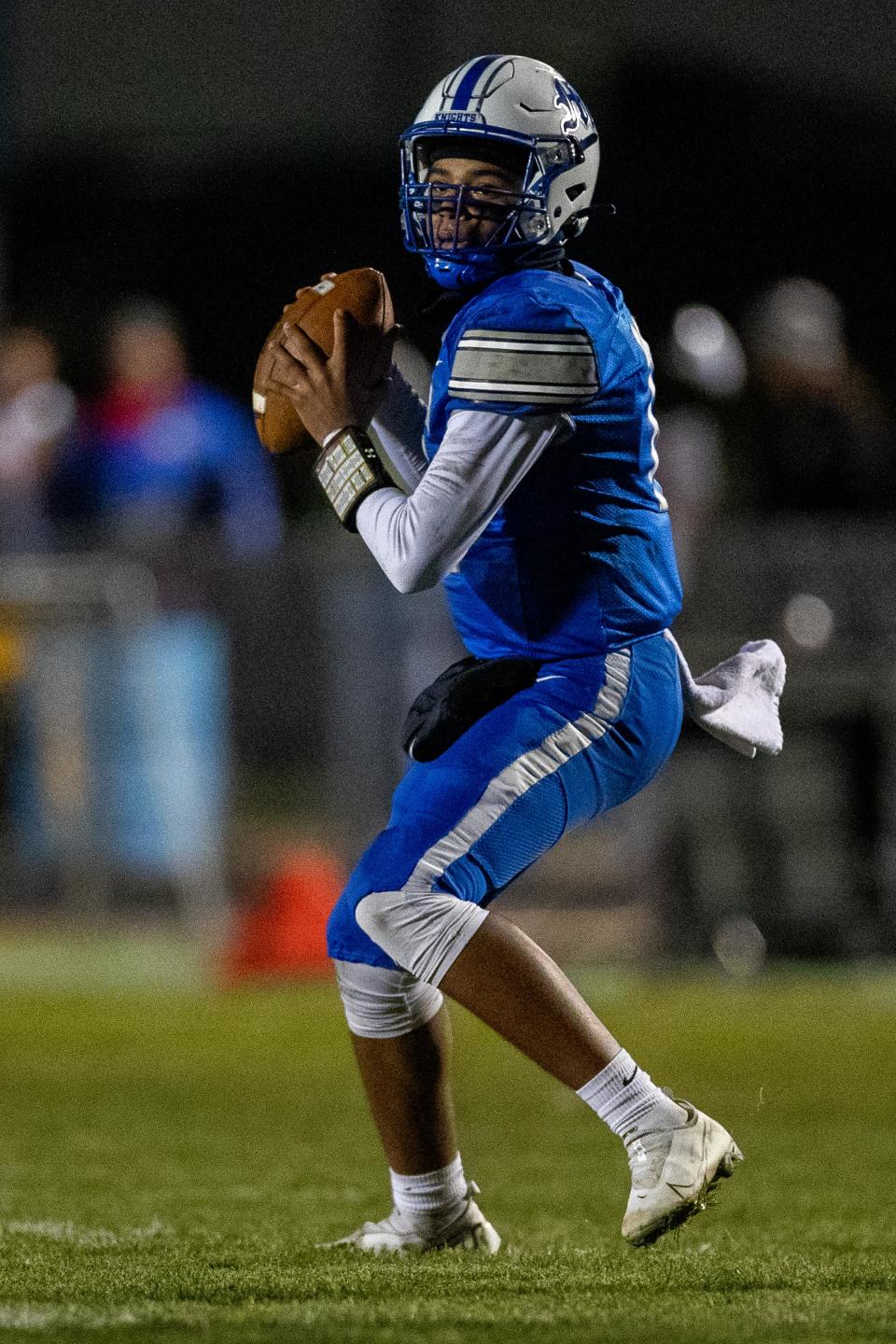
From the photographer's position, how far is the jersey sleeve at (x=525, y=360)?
12.1ft

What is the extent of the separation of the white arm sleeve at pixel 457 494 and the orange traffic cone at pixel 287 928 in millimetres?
5438

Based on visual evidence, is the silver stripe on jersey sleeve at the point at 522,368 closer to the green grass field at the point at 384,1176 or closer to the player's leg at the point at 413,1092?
the player's leg at the point at 413,1092

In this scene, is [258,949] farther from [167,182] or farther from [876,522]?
[167,182]

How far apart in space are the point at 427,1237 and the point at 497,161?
6.34 feet

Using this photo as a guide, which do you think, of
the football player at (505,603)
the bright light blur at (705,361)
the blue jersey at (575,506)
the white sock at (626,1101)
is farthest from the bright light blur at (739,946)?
the white sock at (626,1101)

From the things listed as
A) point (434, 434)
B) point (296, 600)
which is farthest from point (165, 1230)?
point (296, 600)

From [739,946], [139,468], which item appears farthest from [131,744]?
[739,946]

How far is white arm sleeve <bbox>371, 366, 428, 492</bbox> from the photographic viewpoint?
13.8 feet

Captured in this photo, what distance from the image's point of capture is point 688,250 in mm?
16438

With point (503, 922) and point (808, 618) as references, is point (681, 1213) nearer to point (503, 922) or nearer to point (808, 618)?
point (503, 922)

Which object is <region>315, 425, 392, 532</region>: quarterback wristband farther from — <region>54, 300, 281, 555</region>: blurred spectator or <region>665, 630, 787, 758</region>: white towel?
<region>54, 300, 281, 555</region>: blurred spectator

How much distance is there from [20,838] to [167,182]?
11.9 metres

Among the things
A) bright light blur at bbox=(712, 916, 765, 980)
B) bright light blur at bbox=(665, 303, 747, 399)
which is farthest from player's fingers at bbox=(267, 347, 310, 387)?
bright light blur at bbox=(712, 916, 765, 980)

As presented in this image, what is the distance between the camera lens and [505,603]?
12.8 feet
